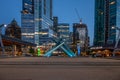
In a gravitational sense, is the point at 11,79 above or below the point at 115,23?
below

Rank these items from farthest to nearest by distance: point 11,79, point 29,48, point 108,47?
point 29,48, point 108,47, point 11,79

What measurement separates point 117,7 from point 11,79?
582 feet

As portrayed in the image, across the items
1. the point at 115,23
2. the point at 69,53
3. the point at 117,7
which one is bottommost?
the point at 69,53

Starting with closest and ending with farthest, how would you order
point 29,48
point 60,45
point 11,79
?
point 11,79 < point 60,45 < point 29,48

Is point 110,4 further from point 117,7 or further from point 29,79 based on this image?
point 29,79

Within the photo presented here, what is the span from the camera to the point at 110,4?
198 meters

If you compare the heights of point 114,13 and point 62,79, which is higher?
point 114,13

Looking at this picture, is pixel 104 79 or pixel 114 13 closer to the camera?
pixel 104 79

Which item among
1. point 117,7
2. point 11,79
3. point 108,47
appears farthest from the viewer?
point 117,7

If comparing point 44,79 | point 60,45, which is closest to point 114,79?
point 44,79

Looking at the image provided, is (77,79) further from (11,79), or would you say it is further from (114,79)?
(11,79)

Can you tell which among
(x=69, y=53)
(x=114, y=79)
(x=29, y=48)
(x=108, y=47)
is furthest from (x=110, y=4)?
(x=114, y=79)

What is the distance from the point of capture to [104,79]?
13961mm

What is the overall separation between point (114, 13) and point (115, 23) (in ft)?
30.2
